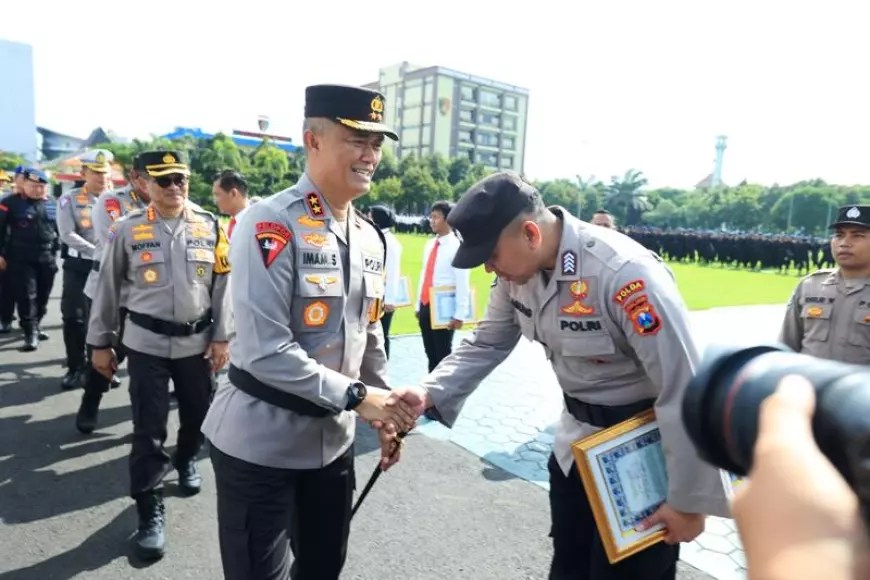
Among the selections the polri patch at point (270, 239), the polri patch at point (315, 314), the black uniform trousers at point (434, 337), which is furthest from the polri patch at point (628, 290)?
the black uniform trousers at point (434, 337)

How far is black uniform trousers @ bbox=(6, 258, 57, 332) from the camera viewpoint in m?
7.27

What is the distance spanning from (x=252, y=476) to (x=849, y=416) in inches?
71.5

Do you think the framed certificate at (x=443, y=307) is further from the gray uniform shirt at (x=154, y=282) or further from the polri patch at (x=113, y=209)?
the polri patch at (x=113, y=209)

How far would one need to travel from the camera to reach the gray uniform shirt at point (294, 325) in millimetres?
1920

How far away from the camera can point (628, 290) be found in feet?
6.19

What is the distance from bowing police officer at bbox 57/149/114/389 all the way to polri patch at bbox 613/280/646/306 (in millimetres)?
5483

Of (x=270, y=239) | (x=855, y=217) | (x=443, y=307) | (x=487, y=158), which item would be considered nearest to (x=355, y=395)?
(x=270, y=239)

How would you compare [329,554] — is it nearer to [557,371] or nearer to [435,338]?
[557,371]

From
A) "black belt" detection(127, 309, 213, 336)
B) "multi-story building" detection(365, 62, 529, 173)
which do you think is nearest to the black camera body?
"black belt" detection(127, 309, 213, 336)

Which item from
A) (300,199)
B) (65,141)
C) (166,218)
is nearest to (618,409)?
(300,199)

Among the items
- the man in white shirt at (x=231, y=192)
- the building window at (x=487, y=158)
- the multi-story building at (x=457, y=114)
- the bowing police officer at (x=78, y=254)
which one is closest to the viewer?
the bowing police officer at (x=78, y=254)

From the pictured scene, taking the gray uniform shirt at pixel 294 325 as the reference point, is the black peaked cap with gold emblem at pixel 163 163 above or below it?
above

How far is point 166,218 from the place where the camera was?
3605 millimetres

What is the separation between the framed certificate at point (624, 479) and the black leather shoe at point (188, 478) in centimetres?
284
